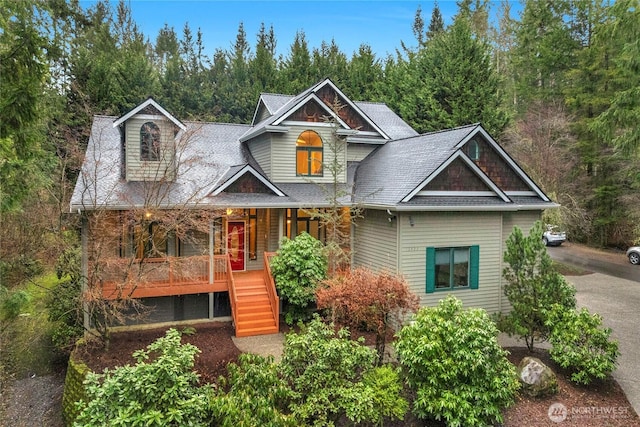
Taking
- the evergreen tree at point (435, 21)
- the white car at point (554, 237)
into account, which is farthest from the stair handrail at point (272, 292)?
the evergreen tree at point (435, 21)

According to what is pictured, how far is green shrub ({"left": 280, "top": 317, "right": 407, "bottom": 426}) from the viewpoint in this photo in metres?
7.31

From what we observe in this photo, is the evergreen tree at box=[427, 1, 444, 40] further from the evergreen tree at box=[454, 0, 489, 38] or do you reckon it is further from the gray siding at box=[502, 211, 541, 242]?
the gray siding at box=[502, 211, 541, 242]

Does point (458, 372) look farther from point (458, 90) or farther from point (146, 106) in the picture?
point (458, 90)

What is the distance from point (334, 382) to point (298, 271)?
495cm

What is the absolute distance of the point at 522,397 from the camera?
882 cm

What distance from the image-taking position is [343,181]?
1581 cm

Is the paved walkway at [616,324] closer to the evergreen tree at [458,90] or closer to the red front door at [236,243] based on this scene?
the red front door at [236,243]

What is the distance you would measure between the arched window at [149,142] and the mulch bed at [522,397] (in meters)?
5.45

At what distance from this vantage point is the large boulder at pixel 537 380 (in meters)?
8.80

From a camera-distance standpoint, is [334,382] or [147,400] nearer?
[147,400]

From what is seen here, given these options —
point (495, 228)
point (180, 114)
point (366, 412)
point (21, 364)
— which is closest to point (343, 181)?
point (495, 228)

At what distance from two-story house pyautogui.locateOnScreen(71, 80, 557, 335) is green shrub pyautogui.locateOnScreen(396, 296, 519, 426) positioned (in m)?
4.22

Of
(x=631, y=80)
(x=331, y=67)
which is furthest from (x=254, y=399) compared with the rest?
(x=331, y=67)

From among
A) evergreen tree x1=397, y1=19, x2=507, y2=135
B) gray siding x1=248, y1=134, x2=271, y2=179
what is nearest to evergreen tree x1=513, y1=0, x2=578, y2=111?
evergreen tree x1=397, y1=19, x2=507, y2=135
